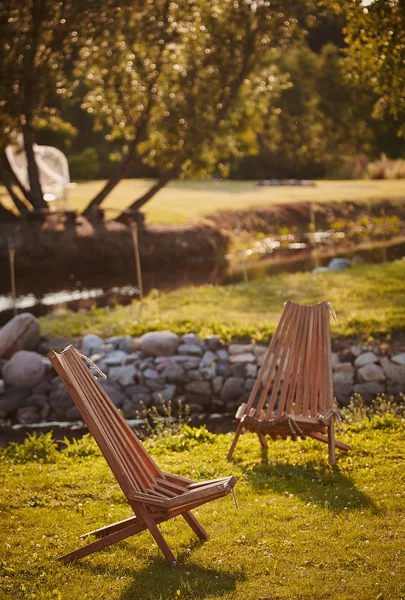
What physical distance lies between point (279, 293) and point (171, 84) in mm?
11682

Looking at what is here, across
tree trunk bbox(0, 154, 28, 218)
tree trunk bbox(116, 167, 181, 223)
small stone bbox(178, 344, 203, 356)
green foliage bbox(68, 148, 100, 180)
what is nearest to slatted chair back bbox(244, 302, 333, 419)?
small stone bbox(178, 344, 203, 356)

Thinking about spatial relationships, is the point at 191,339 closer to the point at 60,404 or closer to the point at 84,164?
the point at 60,404

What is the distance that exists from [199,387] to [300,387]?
3.55 metres

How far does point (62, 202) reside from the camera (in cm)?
2914

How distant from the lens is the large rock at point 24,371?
11164mm

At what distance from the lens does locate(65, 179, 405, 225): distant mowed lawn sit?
2966cm

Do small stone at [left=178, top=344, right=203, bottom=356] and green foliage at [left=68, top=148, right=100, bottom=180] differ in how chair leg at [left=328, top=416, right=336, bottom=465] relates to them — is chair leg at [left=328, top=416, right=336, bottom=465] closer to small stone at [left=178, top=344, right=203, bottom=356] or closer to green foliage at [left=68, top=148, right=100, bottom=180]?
small stone at [left=178, top=344, right=203, bottom=356]

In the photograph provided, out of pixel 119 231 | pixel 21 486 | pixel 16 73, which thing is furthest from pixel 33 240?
pixel 21 486

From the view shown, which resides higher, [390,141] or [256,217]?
[390,141]

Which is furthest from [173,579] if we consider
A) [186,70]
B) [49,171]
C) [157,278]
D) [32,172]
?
[49,171]

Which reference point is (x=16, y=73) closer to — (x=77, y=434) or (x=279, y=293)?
(x=279, y=293)

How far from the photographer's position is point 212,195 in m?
34.8

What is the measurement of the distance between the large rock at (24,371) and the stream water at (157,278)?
19.1 feet

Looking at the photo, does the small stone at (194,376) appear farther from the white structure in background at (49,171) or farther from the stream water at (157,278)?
the white structure in background at (49,171)
